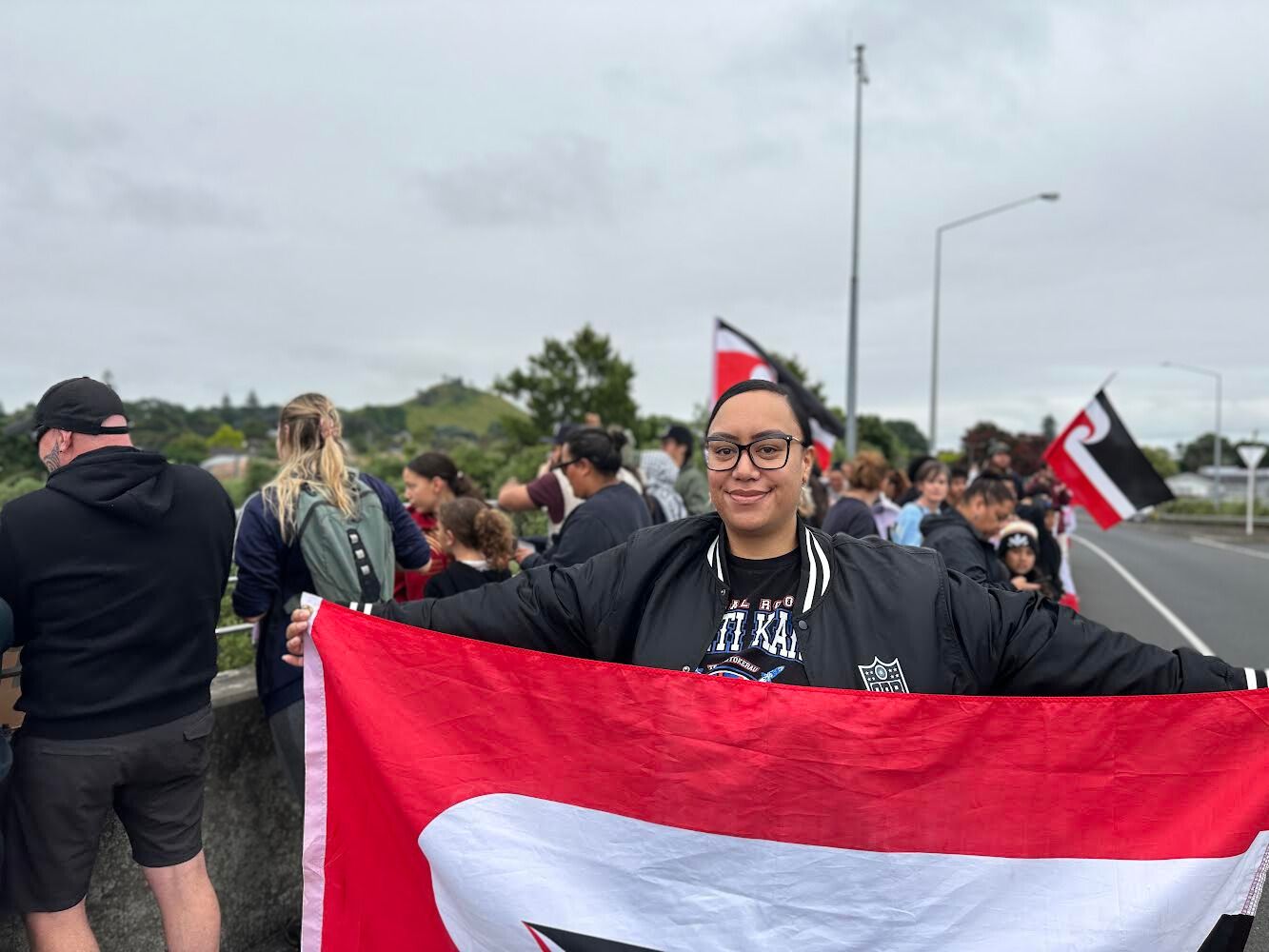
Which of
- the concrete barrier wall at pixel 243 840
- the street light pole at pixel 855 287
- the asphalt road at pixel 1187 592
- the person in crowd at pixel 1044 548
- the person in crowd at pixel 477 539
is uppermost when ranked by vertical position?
the street light pole at pixel 855 287

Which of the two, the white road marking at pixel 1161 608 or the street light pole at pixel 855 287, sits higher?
the street light pole at pixel 855 287

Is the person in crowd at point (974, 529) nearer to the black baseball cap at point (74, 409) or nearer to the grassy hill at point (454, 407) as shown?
the black baseball cap at point (74, 409)

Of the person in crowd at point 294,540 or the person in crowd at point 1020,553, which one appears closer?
the person in crowd at point 294,540

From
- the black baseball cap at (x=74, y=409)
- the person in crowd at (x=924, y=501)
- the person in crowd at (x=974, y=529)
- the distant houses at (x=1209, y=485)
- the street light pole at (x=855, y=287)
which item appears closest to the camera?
the black baseball cap at (x=74, y=409)

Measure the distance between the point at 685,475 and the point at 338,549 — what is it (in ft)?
17.0

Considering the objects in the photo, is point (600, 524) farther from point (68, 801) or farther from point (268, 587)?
point (68, 801)

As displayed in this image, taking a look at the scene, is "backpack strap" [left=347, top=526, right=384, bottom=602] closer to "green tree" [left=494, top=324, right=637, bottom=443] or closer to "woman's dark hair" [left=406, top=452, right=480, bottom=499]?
"woman's dark hair" [left=406, top=452, right=480, bottom=499]

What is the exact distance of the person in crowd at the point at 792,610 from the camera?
222 cm

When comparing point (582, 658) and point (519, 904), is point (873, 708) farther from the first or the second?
point (519, 904)

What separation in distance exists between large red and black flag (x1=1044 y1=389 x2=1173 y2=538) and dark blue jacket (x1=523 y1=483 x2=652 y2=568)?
626cm

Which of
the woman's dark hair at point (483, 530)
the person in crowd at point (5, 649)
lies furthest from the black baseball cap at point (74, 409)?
the woman's dark hair at point (483, 530)

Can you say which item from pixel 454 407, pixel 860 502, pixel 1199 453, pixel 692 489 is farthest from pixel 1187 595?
pixel 454 407

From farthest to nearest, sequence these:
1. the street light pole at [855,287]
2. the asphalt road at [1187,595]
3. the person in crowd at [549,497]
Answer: the street light pole at [855,287]
the asphalt road at [1187,595]
the person in crowd at [549,497]

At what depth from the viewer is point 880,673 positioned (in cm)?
222
